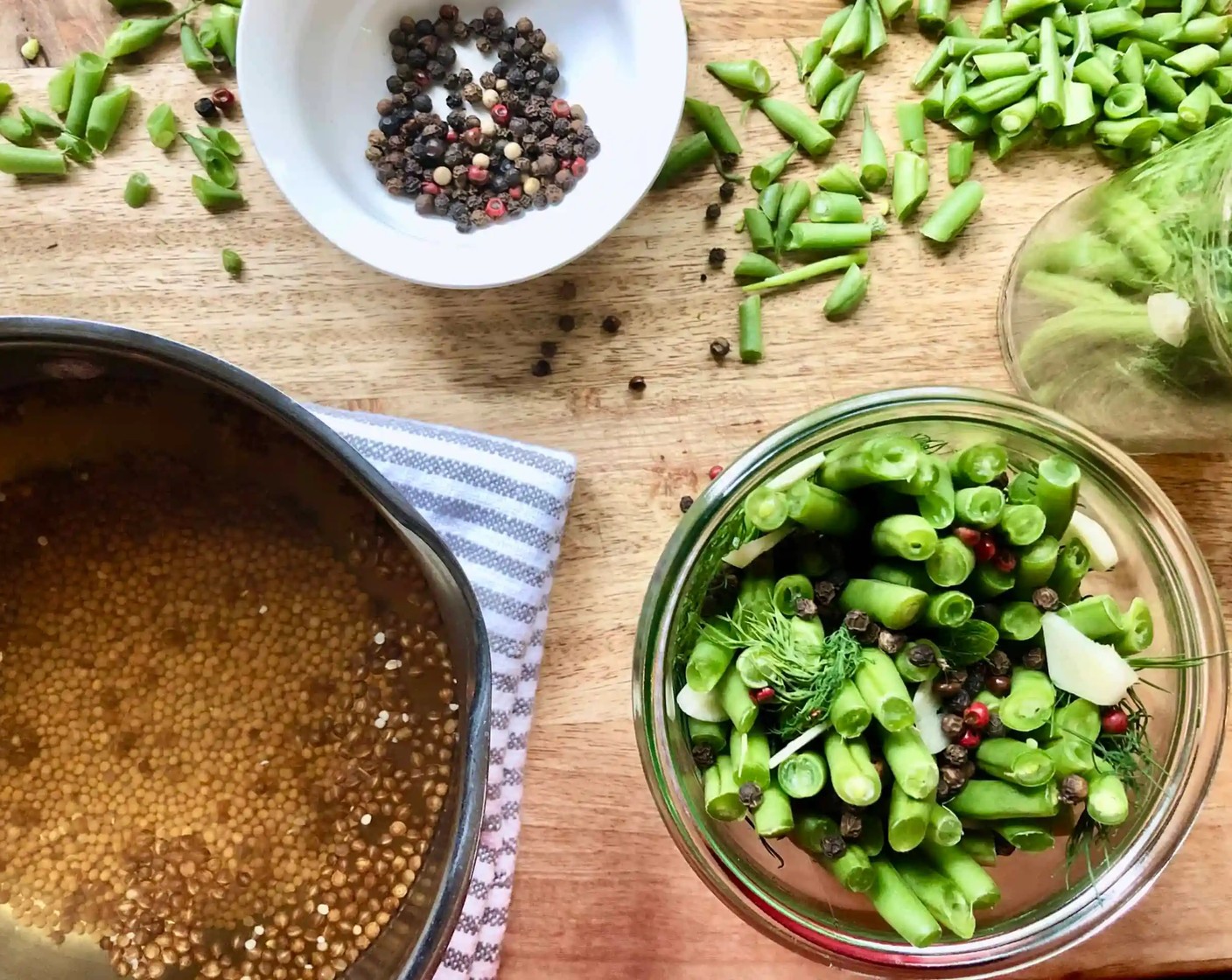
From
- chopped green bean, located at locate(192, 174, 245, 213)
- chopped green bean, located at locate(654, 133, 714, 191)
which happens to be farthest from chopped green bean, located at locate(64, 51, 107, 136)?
chopped green bean, located at locate(654, 133, 714, 191)

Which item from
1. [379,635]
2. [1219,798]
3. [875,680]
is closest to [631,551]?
[379,635]

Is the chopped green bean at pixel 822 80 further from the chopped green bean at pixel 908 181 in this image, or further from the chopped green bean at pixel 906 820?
the chopped green bean at pixel 906 820

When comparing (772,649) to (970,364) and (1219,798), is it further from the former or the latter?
(1219,798)

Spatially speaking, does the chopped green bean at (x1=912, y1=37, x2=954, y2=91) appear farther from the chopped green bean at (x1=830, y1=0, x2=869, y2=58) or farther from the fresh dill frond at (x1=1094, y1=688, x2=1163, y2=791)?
the fresh dill frond at (x1=1094, y1=688, x2=1163, y2=791)

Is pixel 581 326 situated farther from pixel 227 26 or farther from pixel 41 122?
pixel 41 122

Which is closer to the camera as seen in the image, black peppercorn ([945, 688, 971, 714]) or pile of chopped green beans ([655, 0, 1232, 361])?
black peppercorn ([945, 688, 971, 714])
